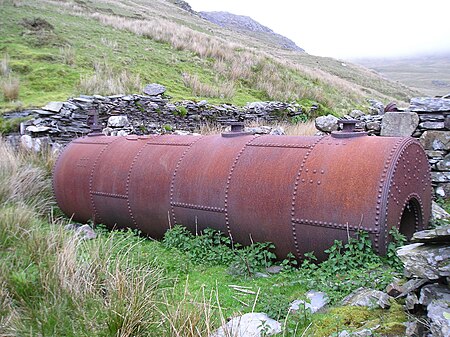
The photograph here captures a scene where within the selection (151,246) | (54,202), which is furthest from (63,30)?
(151,246)

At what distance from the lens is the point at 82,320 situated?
10.9 ft

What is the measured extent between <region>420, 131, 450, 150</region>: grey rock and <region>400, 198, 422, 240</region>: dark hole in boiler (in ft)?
8.86

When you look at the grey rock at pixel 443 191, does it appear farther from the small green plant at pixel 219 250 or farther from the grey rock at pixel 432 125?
the small green plant at pixel 219 250

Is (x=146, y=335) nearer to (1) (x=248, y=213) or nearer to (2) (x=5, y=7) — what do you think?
(1) (x=248, y=213)

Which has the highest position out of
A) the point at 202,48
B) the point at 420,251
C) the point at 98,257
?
the point at 202,48

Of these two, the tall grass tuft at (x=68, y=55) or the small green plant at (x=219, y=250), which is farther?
the tall grass tuft at (x=68, y=55)

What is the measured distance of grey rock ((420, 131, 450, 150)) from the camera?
6715 mm

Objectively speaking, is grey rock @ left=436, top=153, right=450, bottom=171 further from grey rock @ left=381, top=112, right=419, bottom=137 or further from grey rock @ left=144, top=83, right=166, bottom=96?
grey rock @ left=144, top=83, right=166, bottom=96

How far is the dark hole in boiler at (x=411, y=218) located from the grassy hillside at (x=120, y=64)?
9.00 m

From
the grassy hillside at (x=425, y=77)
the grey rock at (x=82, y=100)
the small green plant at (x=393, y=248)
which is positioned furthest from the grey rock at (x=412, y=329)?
the grassy hillside at (x=425, y=77)

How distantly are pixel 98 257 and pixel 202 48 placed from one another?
17307 mm

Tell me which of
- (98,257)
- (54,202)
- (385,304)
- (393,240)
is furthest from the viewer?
(54,202)

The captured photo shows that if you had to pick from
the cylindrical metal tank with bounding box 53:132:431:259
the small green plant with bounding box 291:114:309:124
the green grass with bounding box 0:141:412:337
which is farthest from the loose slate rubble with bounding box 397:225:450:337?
the small green plant with bounding box 291:114:309:124

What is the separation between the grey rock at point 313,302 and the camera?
334cm
